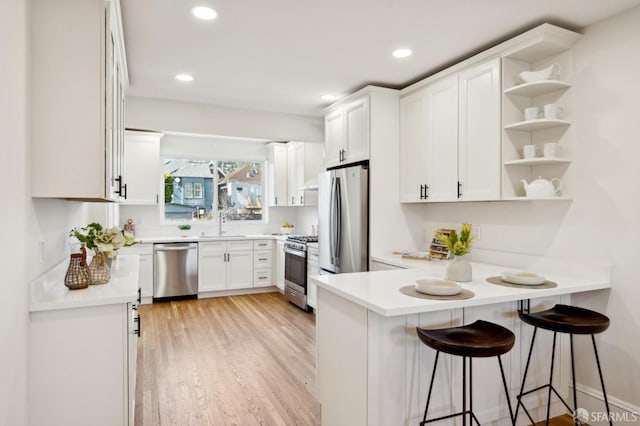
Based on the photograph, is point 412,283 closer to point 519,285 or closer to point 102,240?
point 519,285

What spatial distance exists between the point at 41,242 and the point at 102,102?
33.1 inches

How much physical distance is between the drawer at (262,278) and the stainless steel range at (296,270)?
1.97 feet

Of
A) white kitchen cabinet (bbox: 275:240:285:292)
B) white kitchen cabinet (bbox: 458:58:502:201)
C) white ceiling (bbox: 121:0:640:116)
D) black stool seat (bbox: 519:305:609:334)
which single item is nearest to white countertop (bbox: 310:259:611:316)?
black stool seat (bbox: 519:305:609:334)

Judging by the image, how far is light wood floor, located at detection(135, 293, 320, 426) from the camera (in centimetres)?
243

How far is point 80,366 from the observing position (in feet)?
5.81

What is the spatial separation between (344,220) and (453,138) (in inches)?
52.2

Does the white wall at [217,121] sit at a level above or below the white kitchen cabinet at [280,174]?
above

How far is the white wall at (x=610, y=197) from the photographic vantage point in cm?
223

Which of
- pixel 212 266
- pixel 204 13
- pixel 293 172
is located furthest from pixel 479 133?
pixel 212 266

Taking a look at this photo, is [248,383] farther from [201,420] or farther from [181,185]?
[181,185]

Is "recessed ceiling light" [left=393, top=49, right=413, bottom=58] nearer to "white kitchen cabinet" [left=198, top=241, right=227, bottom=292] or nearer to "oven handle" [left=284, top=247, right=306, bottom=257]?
"oven handle" [left=284, top=247, right=306, bottom=257]

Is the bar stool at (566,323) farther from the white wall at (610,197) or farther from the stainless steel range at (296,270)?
the stainless steel range at (296,270)

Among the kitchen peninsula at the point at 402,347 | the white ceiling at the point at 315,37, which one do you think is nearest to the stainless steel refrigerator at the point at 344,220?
the white ceiling at the point at 315,37

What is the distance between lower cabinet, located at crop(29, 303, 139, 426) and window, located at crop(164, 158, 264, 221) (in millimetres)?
4504
